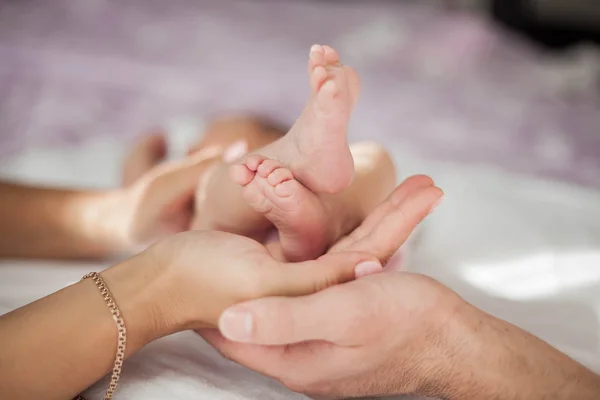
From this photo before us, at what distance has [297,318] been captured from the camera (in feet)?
1.98

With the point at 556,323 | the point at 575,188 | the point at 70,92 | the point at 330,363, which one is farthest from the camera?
the point at 70,92

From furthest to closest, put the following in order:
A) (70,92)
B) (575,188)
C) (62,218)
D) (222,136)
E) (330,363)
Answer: (70,92) → (575,188) → (222,136) → (62,218) → (330,363)

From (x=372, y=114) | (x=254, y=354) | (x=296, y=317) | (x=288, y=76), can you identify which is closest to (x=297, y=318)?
(x=296, y=317)

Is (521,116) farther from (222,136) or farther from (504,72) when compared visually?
(222,136)

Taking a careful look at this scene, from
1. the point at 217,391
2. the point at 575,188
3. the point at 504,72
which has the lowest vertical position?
the point at 217,391

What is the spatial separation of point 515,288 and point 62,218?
2.41 ft

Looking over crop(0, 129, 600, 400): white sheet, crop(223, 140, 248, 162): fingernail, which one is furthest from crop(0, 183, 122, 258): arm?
crop(223, 140, 248, 162): fingernail

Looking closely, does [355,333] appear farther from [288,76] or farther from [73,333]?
[288,76]

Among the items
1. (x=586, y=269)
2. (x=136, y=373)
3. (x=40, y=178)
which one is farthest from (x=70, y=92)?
(x=586, y=269)

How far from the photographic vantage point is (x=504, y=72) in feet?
6.94

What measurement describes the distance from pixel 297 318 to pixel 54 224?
0.58 m

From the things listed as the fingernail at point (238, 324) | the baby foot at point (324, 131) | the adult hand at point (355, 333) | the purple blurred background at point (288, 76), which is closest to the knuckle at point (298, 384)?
the adult hand at point (355, 333)

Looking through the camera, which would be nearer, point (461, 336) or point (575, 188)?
point (461, 336)

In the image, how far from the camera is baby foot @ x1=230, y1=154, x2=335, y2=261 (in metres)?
0.74
